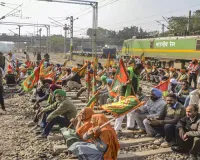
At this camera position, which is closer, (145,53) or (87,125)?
(87,125)

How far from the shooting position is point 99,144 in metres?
4.67

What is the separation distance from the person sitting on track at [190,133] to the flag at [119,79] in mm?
2079

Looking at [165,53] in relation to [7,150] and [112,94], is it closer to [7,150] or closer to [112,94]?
[112,94]

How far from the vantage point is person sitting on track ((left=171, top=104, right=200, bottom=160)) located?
5383 millimetres

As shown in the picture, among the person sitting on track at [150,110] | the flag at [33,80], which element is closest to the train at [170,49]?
A: the flag at [33,80]

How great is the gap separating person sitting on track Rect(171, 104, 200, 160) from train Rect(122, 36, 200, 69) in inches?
693

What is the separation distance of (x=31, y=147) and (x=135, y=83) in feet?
9.96

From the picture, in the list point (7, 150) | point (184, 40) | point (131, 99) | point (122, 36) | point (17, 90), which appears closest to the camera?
point (131, 99)

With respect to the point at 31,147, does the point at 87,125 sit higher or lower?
higher

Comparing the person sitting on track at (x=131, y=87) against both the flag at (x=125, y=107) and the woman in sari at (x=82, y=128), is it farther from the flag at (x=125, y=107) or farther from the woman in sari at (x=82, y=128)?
the woman in sari at (x=82, y=128)

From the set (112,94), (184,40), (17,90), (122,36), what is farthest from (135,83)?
Answer: (122,36)

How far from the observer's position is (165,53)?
27.0m

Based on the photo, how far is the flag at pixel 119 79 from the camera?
7.46m

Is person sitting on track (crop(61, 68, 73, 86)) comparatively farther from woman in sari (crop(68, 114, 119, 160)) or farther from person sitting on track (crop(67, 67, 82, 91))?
woman in sari (crop(68, 114, 119, 160))
